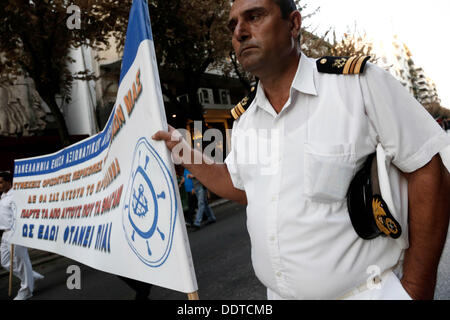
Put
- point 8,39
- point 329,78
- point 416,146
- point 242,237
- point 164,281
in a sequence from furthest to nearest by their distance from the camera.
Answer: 1. point 8,39
2. point 242,237
3. point 164,281
4. point 329,78
5. point 416,146

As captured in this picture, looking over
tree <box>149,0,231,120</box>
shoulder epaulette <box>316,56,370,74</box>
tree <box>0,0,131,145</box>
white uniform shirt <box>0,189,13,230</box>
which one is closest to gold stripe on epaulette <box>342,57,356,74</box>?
shoulder epaulette <box>316,56,370,74</box>

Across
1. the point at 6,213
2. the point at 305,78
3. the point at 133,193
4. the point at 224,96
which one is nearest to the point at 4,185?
the point at 6,213

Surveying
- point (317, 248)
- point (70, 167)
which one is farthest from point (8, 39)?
point (317, 248)

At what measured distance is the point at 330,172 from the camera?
1097 millimetres

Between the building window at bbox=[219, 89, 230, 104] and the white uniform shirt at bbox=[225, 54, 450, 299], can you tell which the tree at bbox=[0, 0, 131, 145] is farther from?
the building window at bbox=[219, 89, 230, 104]

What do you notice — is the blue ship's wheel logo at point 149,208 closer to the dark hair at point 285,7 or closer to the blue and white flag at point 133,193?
the blue and white flag at point 133,193

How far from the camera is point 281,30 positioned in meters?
1.26

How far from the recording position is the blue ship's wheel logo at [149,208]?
4.66 ft

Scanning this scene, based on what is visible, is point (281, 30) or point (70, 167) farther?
point (70, 167)

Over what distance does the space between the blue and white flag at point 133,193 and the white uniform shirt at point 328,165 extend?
0.41 meters

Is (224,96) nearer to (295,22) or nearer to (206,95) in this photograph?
(206,95)
